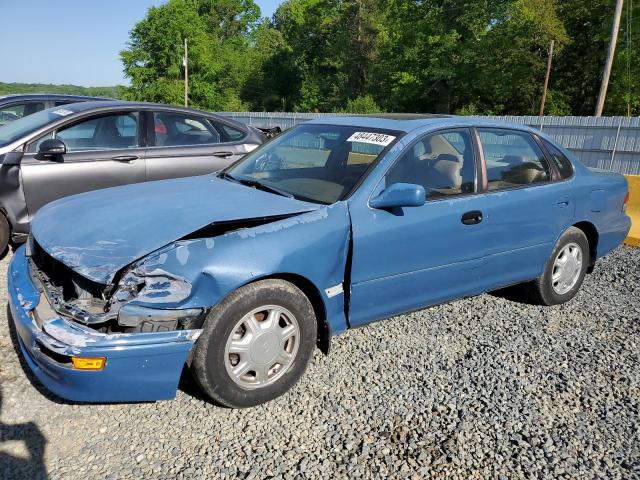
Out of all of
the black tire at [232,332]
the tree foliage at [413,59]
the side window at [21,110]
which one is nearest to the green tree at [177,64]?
the tree foliage at [413,59]

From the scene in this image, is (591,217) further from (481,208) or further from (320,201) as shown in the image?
(320,201)

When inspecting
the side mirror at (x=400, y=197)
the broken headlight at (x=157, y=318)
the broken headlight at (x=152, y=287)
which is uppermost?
the side mirror at (x=400, y=197)

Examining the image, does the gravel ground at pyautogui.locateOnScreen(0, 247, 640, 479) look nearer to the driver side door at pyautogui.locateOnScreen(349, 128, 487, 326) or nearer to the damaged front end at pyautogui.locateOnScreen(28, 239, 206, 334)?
the driver side door at pyautogui.locateOnScreen(349, 128, 487, 326)

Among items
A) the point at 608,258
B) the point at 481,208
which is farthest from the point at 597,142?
the point at 481,208

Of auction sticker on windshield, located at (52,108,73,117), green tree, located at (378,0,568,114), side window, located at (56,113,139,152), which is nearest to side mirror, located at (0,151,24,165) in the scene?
side window, located at (56,113,139,152)

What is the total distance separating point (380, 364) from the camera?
11.6 ft

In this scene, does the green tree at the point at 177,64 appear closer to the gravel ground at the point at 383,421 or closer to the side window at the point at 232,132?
the side window at the point at 232,132

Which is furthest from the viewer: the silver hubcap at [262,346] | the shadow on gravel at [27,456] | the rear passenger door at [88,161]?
the rear passenger door at [88,161]

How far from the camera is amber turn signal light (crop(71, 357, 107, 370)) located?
2.47 meters

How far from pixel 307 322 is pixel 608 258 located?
15.2 ft

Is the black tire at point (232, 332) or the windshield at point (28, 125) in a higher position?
the windshield at point (28, 125)

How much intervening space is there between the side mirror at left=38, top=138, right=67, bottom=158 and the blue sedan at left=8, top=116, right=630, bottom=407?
1.72 m

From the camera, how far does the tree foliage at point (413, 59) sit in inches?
1645

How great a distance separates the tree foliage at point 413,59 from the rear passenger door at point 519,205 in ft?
120
